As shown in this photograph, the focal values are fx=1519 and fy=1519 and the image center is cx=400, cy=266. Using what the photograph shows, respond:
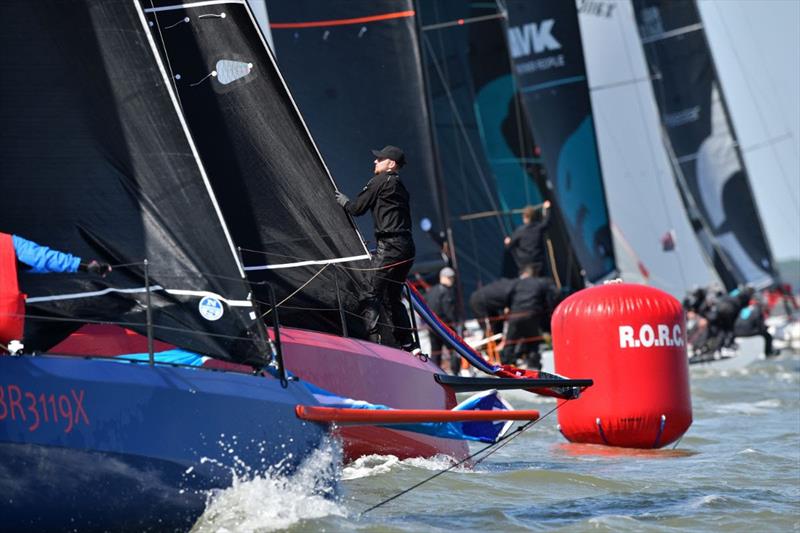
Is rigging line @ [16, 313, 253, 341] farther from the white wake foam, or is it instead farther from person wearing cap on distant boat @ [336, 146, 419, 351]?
person wearing cap on distant boat @ [336, 146, 419, 351]

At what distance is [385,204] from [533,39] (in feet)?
51.1

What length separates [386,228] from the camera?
305 inches

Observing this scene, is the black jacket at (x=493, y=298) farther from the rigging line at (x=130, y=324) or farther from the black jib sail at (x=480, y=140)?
the rigging line at (x=130, y=324)

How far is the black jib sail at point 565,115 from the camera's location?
22.1 metres

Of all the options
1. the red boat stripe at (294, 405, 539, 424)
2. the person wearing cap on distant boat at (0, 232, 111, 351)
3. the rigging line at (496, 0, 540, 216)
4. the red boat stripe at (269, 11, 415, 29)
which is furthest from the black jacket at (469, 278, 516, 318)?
the person wearing cap on distant boat at (0, 232, 111, 351)

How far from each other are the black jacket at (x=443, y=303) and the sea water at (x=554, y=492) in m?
4.13

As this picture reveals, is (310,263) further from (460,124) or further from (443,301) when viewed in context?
(460,124)

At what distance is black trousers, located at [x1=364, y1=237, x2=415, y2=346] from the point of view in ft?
25.4

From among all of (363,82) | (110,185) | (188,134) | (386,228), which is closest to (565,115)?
(363,82)

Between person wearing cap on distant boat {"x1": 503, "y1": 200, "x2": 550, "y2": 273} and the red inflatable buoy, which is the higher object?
person wearing cap on distant boat {"x1": 503, "y1": 200, "x2": 550, "y2": 273}

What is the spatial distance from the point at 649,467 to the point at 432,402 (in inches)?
57.9

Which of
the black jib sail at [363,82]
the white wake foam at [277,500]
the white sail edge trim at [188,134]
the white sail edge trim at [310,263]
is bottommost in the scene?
the white wake foam at [277,500]

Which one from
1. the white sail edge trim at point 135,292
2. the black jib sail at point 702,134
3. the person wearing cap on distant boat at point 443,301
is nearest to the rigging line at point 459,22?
the person wearing cap on distant boat at point 443,301

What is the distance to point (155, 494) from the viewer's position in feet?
17.6
